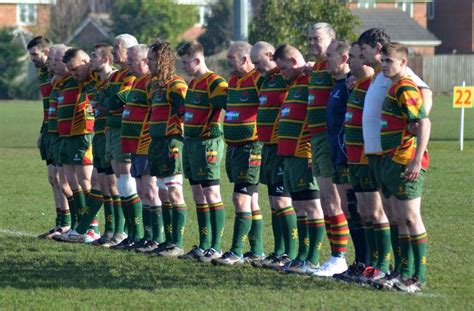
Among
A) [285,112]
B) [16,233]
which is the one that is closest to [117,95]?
[16,233]

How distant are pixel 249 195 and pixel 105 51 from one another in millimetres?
2566

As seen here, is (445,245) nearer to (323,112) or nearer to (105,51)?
(323,112)

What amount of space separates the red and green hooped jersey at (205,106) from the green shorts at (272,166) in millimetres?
722

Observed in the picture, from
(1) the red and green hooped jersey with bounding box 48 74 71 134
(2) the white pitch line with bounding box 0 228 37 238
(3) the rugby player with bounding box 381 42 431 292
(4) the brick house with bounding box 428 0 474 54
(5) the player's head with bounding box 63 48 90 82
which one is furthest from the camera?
(4) the brick house with bounding box 428 0 474 54

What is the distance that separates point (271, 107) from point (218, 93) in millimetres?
754

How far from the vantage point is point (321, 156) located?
903 cm

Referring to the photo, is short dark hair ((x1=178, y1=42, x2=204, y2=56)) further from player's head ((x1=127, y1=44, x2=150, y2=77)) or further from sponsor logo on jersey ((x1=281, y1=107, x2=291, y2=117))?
sponsor logo on jersey ((x1=281, y1=107, x2=291, y2=117))

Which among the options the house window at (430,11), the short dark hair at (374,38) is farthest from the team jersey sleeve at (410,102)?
the house window at (430,11)

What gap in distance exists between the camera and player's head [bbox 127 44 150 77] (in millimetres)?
10867

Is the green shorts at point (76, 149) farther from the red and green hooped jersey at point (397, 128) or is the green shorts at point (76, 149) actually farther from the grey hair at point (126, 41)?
the red and green hooped jersey at point (397, 128)

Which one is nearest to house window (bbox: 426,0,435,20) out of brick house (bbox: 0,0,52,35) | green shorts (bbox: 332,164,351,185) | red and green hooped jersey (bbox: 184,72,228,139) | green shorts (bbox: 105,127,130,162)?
brick house (bbox: 0,0,52,35)

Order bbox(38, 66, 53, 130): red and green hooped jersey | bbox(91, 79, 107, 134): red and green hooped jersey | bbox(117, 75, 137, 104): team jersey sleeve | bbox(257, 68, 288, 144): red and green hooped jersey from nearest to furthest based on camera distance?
bbox(257, 68, 288, 144): red and green hooped jersey
bbox(117, 75, 137, 104): team jersey sleeve
bbox(91, 79, 107, 134): red and green hooped jersey
bbox(38, 66, 53, 130): red and green hooped jersey

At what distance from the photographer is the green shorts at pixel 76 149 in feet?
38.6

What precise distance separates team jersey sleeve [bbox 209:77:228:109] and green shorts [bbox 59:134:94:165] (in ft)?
7.12
